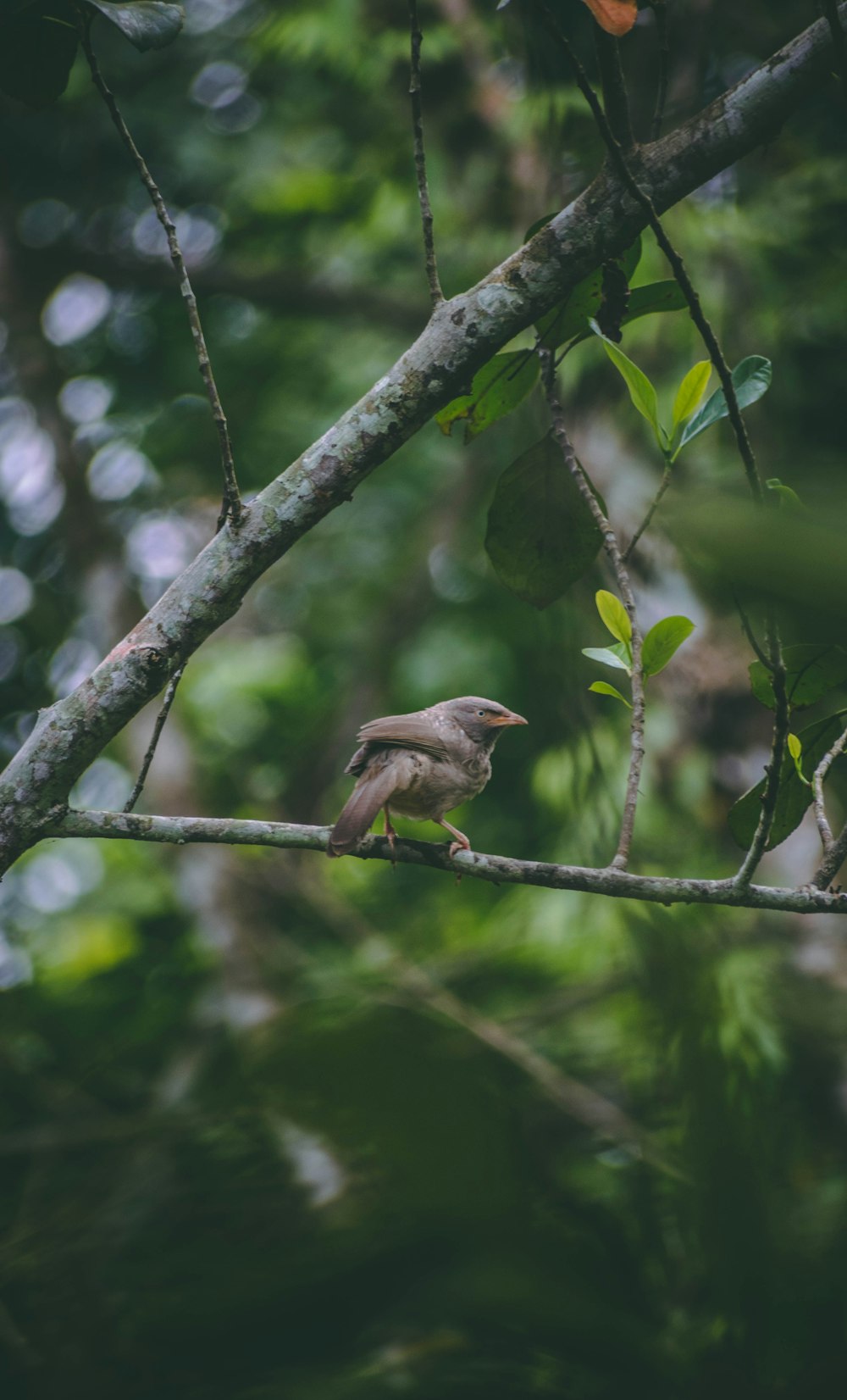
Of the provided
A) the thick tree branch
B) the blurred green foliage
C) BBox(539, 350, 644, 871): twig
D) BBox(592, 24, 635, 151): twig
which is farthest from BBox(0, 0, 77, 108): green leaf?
BBox(539, 350, 644, 871): twig

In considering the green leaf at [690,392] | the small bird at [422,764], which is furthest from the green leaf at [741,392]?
the small bird at [422,764]

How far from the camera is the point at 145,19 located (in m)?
1.74

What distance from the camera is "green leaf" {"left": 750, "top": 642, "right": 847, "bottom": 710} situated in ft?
5.18

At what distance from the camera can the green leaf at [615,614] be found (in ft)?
5.92

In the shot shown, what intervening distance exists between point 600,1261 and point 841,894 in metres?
0.84

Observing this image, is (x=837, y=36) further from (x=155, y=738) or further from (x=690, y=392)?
(x=155, y=738)

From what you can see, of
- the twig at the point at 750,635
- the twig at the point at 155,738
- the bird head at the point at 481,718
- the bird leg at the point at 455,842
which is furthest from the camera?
the bird head at the point at 481,718

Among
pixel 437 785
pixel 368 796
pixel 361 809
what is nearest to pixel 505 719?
pixel 437 785

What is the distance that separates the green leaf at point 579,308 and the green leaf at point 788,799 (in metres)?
0.85

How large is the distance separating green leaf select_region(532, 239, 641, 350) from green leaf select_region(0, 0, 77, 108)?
2.92 ft

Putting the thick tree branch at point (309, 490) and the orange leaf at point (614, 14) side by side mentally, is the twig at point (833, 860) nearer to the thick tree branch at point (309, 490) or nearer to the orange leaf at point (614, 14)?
the thick tree branch at point (309, 490)

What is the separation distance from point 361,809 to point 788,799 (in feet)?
3.93

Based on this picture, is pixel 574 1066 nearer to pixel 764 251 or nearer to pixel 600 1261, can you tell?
pixel 600 1261

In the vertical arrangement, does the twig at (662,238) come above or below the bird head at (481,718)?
below
